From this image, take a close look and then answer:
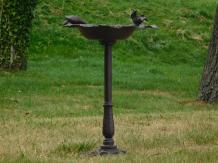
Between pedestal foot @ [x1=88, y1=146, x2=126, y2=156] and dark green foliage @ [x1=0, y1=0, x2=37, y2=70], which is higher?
dark green foliage @ [x1=0, y1=0, x2=37, y2=70]

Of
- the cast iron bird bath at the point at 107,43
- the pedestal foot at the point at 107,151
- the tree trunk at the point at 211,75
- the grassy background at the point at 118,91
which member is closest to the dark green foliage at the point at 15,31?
the grassy background at the point at 118,91

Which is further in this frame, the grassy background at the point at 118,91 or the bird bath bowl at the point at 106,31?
the grassy background at the point at 118,91

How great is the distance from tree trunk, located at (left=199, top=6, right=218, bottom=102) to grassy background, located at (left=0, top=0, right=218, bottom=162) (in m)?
0.26

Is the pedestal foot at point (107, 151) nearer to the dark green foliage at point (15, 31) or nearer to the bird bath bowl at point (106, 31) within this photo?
the bird bath bowl at point (106, 31)

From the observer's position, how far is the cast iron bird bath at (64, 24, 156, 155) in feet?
22.3

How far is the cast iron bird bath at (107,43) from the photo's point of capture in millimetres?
6801

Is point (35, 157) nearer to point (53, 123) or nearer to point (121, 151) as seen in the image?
point (121, 151)

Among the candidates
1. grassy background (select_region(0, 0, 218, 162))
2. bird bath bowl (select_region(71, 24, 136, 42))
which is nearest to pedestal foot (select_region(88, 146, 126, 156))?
grassy background (select_region(0, 0, 218, 162))

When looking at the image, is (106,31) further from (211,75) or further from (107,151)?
(211,75)

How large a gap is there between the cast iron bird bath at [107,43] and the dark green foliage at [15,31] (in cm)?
989

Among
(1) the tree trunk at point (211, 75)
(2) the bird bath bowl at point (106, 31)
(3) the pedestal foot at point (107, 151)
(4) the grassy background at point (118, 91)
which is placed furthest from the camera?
(1) the tree trunk at point (211, 75)

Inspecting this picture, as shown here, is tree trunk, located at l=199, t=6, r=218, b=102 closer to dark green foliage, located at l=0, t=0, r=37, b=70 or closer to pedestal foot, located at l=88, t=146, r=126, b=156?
dark green foliage, located at l=0, t=0, r=37, b=70

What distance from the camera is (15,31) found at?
16.8m

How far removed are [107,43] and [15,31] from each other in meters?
10.2
